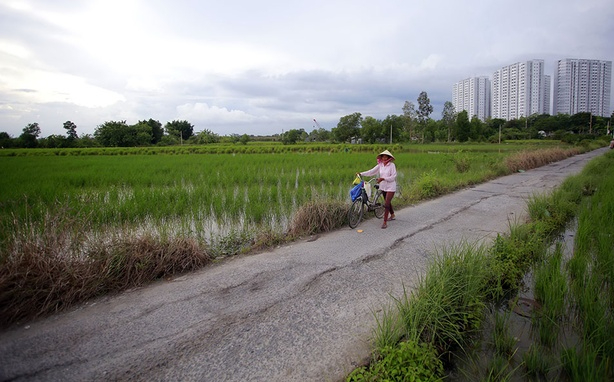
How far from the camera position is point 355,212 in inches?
224

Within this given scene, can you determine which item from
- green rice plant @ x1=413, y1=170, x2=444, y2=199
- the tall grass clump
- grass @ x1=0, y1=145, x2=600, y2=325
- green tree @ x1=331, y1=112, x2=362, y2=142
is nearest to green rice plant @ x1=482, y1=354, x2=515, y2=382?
the tall grass clump

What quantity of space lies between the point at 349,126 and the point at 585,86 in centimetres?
4878

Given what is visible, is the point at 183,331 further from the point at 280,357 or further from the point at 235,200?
the point at 235,200

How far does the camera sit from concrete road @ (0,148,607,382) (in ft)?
7.43

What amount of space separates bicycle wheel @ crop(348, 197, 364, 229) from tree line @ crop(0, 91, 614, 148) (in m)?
37.8

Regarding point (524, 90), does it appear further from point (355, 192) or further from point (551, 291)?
point (551, 291)

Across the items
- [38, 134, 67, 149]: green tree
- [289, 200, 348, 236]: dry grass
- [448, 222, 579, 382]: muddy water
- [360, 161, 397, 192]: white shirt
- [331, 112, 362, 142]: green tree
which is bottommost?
[448, 222, 579, 382]: muddy water

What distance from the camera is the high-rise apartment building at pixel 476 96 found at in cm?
7869

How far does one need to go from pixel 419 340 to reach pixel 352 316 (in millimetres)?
574

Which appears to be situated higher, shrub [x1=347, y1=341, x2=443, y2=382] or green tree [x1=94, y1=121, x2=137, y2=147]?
green tree [x1=94, y1=121, x2=137, y2=147]

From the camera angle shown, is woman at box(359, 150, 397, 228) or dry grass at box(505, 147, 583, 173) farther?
dry grass at box(505, 147, 583, 173)

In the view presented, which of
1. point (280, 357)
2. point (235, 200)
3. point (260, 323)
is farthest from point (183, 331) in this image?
point (235, 200)

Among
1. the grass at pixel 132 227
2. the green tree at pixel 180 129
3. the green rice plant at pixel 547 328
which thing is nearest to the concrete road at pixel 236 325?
the grass at pixel 132 227

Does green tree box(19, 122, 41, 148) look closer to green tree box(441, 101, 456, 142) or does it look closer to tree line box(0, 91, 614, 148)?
tree line box(0, 91, 614, 148)
